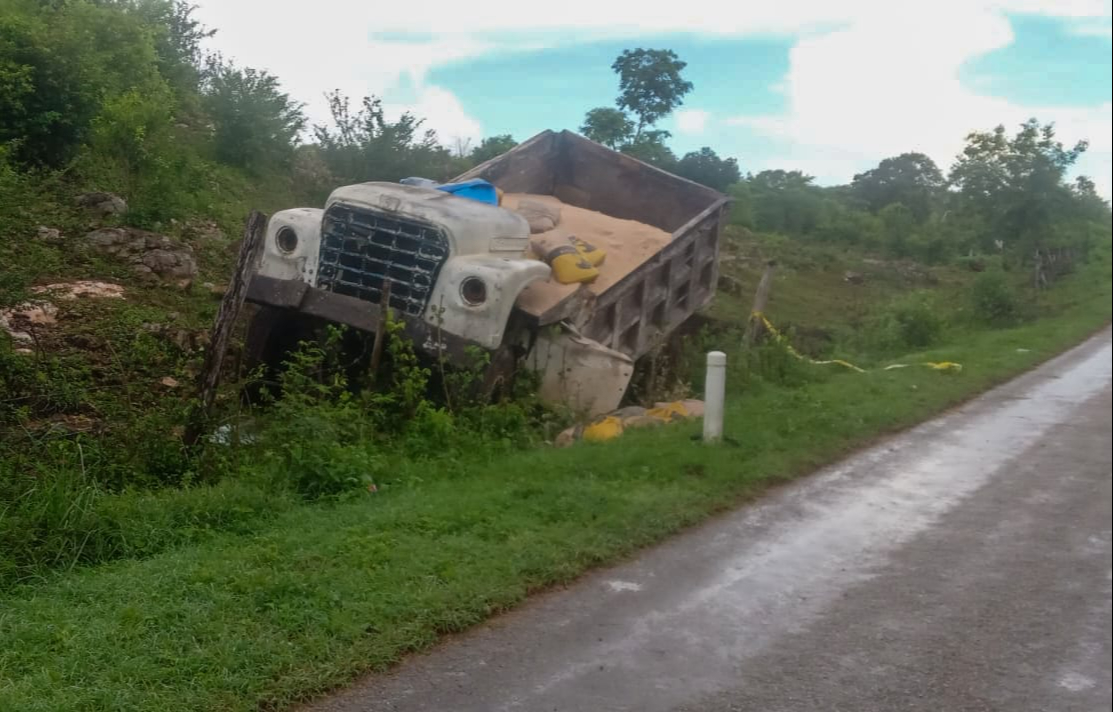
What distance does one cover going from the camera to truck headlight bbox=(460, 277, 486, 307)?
25.4 feet

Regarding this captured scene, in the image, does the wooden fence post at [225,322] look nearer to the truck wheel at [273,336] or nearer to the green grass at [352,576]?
the green grass at [352,576]

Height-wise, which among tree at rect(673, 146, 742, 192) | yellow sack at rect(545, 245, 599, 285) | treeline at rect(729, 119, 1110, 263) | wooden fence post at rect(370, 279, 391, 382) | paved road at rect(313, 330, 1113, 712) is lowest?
paved road at rect(313, 330, 1113, 712)

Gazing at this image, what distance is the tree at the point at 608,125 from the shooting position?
27.7ft

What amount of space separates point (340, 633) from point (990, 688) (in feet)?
8.53

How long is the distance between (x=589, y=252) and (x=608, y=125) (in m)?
1.32

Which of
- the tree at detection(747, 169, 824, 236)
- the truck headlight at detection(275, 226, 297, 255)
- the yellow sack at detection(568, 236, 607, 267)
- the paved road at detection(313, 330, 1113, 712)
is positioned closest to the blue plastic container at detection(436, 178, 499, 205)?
the yellow sack at detection(568, 236, 607, 267)

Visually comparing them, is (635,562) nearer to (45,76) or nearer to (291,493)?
(291,493)

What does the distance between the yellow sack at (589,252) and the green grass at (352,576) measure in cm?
198

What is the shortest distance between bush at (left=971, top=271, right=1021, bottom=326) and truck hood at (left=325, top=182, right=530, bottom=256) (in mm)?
16138

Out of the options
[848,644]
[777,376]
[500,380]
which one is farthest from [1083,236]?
[848,644]

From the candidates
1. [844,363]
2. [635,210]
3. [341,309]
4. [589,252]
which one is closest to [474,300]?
[341,309]

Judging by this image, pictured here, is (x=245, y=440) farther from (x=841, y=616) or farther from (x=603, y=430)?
(x=841, y=616)

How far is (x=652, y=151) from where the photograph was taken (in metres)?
10.8

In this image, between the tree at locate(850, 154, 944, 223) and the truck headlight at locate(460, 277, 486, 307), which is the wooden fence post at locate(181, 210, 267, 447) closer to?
the truck headlight at locate(460, 277, 486, 307)
